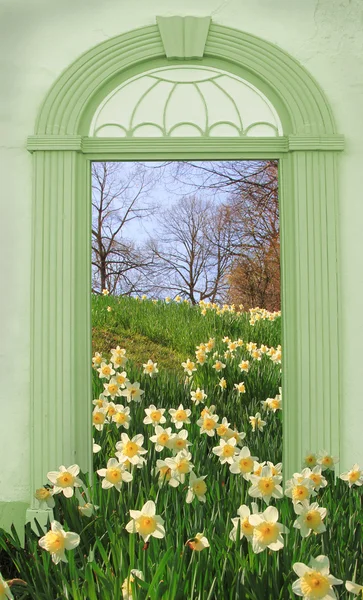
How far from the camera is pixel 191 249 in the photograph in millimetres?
3553

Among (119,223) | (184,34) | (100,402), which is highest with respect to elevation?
(184,34)

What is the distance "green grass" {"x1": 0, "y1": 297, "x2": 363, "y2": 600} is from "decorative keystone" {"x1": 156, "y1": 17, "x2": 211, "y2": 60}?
138 centimetres

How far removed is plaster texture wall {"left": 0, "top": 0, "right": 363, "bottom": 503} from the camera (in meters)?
3.28

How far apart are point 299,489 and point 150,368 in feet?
5.33

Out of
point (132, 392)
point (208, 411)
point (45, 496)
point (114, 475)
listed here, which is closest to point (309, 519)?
point (114, 475)

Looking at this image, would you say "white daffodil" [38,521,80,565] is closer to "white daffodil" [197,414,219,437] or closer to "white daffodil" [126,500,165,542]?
"white daffodil" [126,500,165,542]

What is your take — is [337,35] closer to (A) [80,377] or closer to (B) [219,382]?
(B) [219,382]

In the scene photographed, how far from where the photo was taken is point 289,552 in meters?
1.98

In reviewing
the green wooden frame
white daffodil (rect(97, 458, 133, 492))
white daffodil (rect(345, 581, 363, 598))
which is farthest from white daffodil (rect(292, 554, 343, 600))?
the green wooden frame

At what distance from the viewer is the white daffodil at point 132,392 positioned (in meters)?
3.54

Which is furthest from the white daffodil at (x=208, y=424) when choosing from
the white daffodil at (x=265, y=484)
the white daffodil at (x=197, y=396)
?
the white daffodil at (x=265, y=484)

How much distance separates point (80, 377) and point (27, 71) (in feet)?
5.39

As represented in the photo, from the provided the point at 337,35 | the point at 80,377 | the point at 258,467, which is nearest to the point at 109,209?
the point at 80,377

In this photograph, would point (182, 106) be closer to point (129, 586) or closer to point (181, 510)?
point (181, 510)
